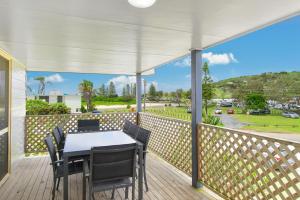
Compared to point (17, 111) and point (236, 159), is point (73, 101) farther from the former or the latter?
point (236, 159)

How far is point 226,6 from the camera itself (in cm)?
188

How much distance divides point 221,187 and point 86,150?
1.94 m

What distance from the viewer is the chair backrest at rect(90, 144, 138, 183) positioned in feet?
7.21

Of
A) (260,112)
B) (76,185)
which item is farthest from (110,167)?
(260,112)

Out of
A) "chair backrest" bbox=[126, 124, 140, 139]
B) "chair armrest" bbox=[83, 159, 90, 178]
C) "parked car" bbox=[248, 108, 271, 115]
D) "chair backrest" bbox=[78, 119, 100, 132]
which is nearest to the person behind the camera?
"chair armrest" bbox=[83, 159, 90, 178]

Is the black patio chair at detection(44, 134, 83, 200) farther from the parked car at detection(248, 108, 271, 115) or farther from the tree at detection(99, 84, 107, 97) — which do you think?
the tree at detection(99, 84, 107, 97)

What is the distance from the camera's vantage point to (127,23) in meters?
2.30

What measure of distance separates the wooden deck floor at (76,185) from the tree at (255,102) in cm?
589

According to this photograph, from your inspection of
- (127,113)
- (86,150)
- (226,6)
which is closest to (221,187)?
(86,150)

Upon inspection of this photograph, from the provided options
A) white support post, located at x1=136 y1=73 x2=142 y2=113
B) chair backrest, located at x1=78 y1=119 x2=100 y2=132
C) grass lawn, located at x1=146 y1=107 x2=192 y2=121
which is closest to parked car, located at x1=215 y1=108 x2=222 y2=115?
grass lawn, located at x1=146 y1=107 x2=192 y2=121

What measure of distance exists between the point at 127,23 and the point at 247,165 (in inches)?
85.3

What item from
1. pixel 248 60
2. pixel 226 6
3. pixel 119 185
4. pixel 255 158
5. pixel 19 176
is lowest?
pixel 19 176

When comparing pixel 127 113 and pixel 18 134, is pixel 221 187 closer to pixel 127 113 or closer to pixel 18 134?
pixel 127 113

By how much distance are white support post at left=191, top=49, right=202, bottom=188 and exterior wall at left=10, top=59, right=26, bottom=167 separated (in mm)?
3494
